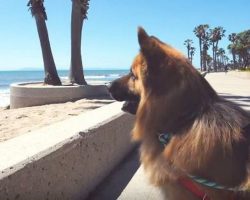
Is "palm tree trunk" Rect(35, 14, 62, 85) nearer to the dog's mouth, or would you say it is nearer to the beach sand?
the beach sand

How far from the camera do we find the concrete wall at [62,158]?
363 cm

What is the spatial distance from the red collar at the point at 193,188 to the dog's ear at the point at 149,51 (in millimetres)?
856

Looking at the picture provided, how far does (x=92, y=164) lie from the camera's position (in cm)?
541

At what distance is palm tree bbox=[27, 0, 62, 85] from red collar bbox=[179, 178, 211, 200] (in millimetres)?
19490

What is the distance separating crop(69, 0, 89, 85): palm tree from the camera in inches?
856

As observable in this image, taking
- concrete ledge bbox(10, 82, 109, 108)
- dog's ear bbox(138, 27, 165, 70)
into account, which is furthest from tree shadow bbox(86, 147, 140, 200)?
concrete ledge bbox(10, 82, 109, 108)

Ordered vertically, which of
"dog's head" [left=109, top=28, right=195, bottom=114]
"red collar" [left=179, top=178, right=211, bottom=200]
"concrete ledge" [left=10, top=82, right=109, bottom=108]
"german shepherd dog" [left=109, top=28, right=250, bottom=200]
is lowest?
"concrete ledge" [left=10, top=82, right=109, bottom=108]

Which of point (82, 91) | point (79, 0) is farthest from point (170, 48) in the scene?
point (79, 0)

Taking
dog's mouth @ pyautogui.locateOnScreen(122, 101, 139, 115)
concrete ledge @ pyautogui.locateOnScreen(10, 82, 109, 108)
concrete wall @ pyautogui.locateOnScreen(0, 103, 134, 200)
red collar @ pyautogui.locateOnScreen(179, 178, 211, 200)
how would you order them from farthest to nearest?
concrete ledge @ pyautogui.locateOnScreen(10, 82, 109, 108), dog's mouth @ pyautogui.locateOnScreen(122, 101, 139, 115), concrete wall @ pyautogui.locateOnScreen(0, 103, 134, 200), red collar @ pyautogui.locateOnScreen(179, 178, 211, 200)

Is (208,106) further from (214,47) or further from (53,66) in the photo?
(214,47)

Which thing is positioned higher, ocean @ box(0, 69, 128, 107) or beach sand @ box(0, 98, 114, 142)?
beach sand @ box(0, 98, 114, 142)

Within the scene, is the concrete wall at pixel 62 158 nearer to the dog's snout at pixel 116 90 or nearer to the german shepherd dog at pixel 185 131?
the dog's snout at pixel 116 90

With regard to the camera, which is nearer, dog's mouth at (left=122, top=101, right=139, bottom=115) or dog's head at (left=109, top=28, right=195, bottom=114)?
dog's head at (left=109, top=28, right=195, bottom=114)

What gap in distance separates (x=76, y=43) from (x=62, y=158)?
1854 cm
